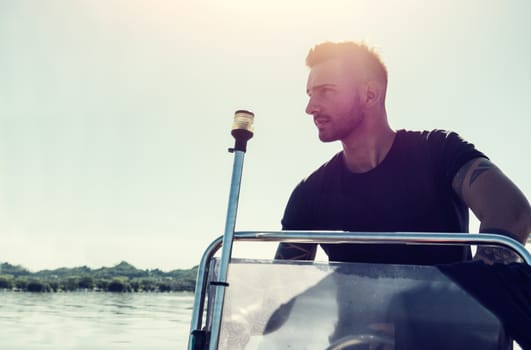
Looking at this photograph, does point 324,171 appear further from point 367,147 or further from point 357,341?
point 357,341

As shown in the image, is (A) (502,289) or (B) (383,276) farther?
(B) (383,276)

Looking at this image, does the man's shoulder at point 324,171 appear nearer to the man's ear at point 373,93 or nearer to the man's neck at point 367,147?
the man's neck at point 367,147

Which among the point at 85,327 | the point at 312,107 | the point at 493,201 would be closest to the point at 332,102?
the point at 312,107

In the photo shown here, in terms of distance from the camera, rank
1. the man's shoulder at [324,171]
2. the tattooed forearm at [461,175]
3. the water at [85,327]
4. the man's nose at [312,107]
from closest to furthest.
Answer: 1. the tattooed forearm at [461,175]
2. the man's nose at [312,107]
3. the man's shoulder at [324,171]
4. the water at [85,327]

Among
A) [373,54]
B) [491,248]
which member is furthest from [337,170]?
[491,248]

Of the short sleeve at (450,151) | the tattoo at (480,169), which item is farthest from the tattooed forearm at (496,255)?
the short sleeve at (450,151)

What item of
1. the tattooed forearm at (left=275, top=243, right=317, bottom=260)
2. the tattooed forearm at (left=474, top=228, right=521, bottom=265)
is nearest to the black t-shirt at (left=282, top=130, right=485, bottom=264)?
the tattooed forearm at (left=275, top=243, right=317, bottom=260)

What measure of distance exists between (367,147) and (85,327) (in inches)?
780

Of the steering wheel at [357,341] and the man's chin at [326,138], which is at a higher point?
the man's chin at [326,138]

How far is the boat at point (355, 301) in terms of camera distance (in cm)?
122

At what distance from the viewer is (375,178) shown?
222 centimetres

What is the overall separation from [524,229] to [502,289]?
43 cm

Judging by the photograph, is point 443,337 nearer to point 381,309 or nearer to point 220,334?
point 381,309

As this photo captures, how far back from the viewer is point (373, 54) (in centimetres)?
259
